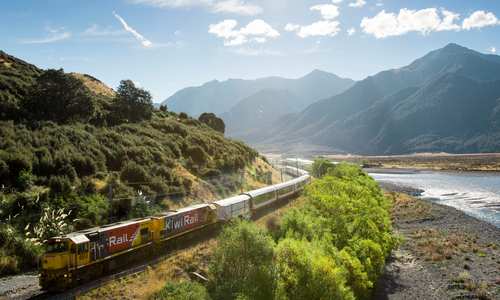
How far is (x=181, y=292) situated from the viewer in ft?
67.1

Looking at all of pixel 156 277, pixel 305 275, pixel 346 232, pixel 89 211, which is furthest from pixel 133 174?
pixel 305 275

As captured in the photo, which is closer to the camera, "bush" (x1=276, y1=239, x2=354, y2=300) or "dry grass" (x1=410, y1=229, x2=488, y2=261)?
"bush" (x1=276, y1=239, x2=354, y2=300)

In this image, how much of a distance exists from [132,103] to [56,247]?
137 feet

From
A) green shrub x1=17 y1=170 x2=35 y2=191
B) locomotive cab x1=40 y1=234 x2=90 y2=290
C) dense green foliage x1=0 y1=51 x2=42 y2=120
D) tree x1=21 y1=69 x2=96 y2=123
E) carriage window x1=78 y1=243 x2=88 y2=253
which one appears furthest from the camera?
tree x1=21 y1=69 x2=96 y2=123

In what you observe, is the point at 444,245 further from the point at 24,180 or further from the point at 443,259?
the point at 24,180

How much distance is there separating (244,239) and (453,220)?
4652 centimetres

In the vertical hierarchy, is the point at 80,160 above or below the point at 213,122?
below

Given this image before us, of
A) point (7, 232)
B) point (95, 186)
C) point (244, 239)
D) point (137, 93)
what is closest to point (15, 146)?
point (95, 186)

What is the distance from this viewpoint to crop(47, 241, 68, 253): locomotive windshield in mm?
21797

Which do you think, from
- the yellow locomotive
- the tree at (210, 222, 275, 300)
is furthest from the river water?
the yellow locomotive

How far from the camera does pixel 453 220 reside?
2312 inches

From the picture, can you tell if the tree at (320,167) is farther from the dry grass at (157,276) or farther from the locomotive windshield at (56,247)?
the locomotive windshield at (56,247)

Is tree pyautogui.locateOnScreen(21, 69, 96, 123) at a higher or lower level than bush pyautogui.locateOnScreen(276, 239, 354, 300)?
higher

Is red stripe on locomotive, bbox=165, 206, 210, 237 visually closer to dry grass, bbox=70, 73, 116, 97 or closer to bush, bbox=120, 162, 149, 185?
bush, bbox=120, 162, 149, 185
